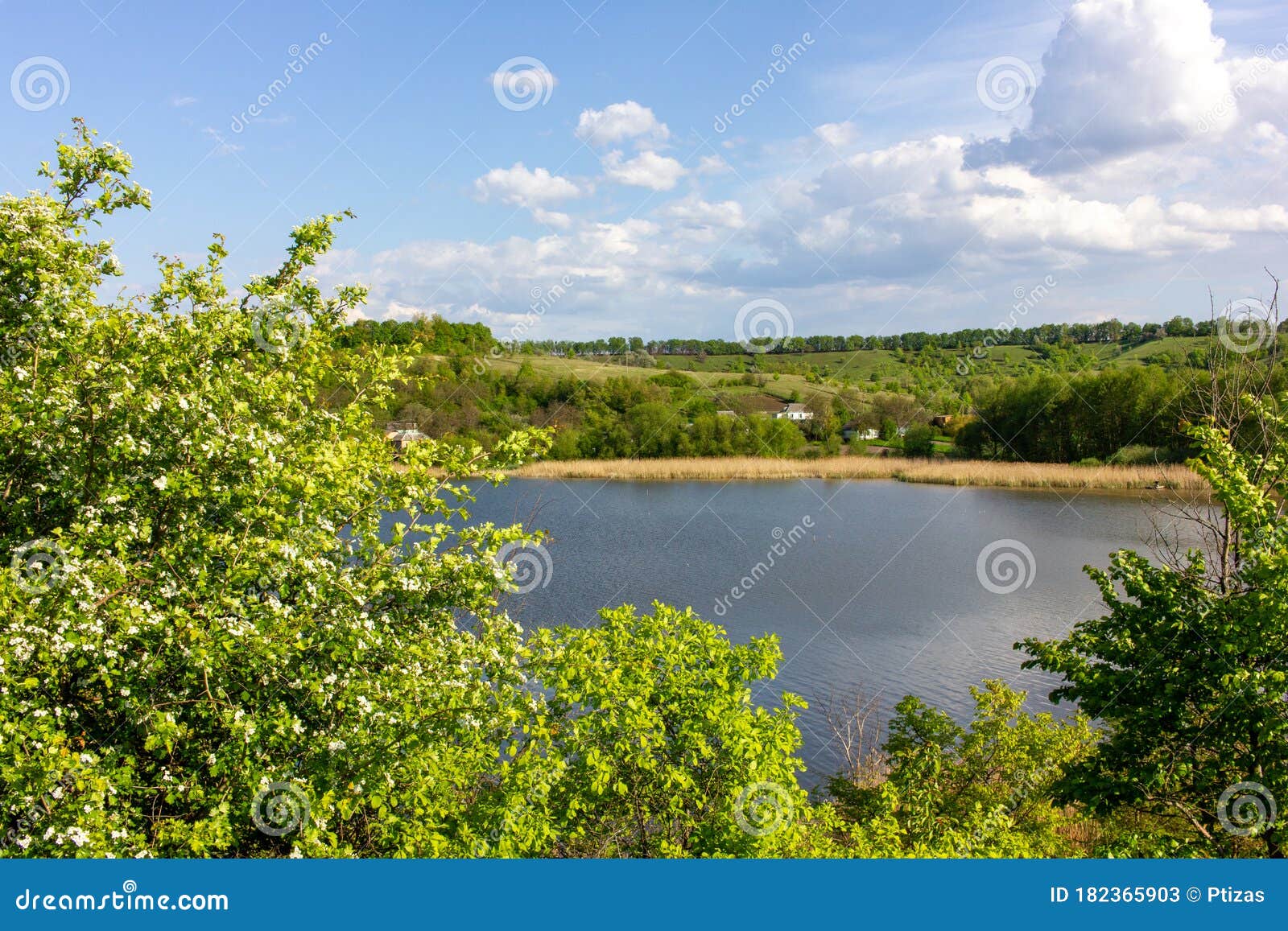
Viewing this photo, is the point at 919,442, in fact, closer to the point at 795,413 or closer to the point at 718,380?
the point at 795,413

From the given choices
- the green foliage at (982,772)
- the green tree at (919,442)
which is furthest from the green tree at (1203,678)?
the green tree at (919,442)

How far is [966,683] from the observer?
1714 cm

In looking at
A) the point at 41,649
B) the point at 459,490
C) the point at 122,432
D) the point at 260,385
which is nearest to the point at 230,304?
the point at 260,385

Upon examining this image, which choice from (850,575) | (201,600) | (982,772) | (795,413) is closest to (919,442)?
(795,413)

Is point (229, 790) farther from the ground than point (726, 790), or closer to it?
farther from the ground

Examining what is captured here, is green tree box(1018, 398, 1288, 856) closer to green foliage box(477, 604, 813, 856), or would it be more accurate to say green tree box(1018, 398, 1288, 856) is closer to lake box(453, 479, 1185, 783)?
lake box(453, 479, 1185, 783)

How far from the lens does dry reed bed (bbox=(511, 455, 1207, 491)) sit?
173 feet

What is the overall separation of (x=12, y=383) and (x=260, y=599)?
6.69ft

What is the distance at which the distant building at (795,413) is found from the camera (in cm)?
7225

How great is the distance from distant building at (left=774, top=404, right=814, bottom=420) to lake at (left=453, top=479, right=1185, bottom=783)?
25.4 m

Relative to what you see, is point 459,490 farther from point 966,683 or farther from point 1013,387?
point 1013,387

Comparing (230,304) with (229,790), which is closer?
(229,790)

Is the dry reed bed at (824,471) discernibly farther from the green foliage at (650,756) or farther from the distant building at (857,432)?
the green foliage at (650,756)

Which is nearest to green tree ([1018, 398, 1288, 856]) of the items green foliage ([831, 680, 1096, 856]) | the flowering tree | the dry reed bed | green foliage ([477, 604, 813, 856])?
green foliage ([831, 680, 1096, 856])
